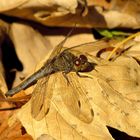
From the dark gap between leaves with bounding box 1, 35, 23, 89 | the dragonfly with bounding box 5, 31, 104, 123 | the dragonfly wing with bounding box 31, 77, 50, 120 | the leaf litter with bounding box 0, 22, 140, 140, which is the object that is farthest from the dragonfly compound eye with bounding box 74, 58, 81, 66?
the dark gap between leaves with bounding box 1, 35, 23, 89

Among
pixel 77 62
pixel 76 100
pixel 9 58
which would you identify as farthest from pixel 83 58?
pixel 9 58

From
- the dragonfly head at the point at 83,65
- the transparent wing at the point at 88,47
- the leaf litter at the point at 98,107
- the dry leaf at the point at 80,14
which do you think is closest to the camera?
the leaf litter at the point at 98,107

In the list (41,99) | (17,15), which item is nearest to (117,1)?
(17,15)

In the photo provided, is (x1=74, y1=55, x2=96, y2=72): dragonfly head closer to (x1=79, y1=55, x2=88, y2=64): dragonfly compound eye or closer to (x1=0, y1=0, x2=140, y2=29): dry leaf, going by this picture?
(x1=79, y1=55, x2=88, y2=64): dragonfly compound eye

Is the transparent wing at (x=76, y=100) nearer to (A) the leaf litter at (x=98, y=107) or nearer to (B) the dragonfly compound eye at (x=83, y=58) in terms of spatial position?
(A) the leaf litter at (x=98, y=107)

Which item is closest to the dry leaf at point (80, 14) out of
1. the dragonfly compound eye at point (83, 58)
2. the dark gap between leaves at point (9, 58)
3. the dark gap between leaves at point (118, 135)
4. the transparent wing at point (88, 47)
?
the dark gap between leaves at point (9, 58)
